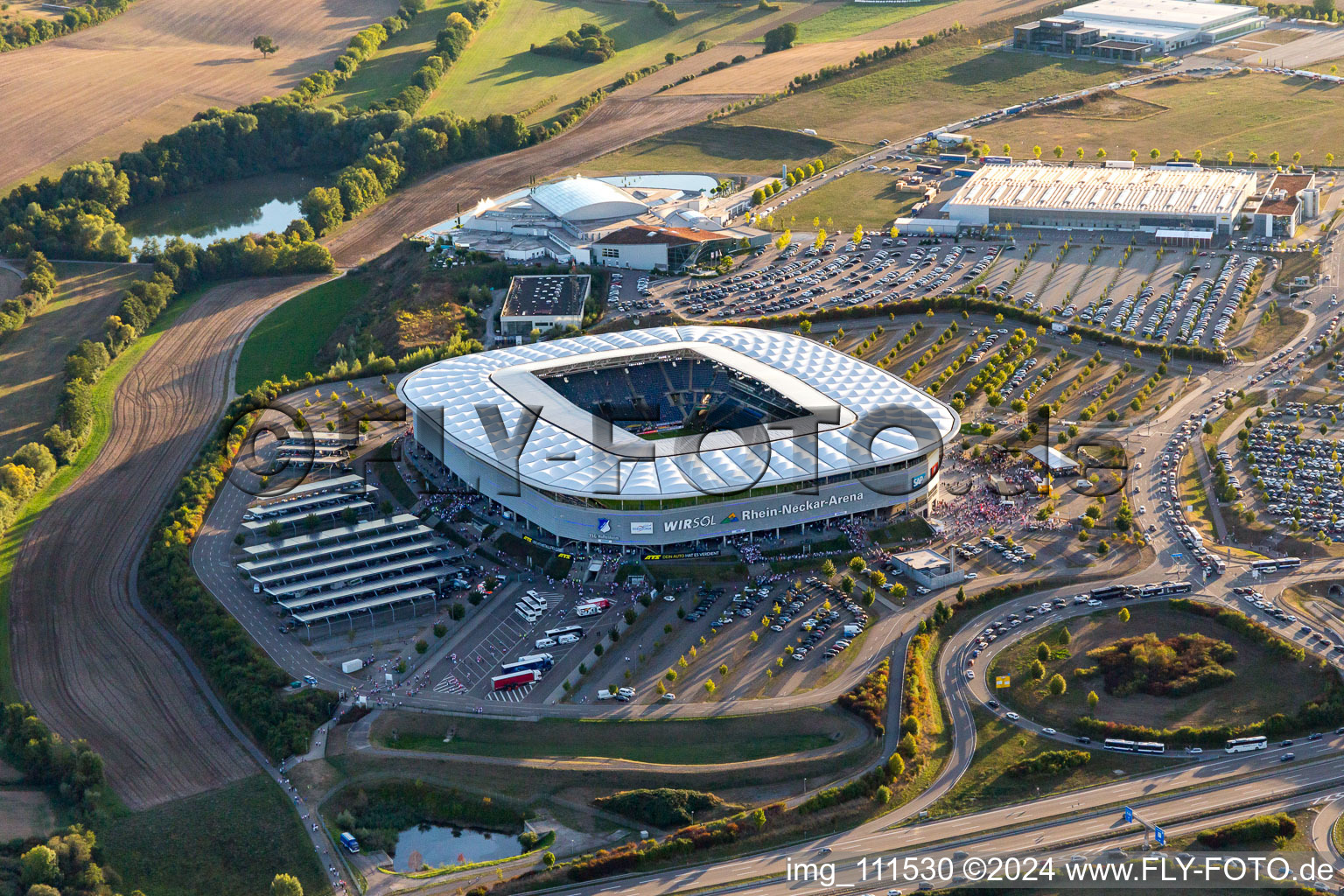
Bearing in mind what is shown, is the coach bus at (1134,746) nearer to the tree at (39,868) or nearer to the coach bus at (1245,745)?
the coach bus at (1245,745)

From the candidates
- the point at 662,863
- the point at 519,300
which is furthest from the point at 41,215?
the point at 662,863

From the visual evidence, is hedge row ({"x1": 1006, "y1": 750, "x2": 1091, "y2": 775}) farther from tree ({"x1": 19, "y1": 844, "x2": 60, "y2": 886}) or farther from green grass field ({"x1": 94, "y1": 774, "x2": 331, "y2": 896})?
tree ({"x1": 19, "y1": 844, "x2": 60, "y2": 886})

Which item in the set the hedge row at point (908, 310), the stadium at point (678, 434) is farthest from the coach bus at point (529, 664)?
the hedge row at point (908, 310)

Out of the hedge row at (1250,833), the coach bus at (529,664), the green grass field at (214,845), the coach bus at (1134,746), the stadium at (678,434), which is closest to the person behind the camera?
the hedge row at (1250,833)

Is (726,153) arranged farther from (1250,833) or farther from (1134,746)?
(1250,833)

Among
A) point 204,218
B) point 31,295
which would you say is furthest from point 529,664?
point 204,218

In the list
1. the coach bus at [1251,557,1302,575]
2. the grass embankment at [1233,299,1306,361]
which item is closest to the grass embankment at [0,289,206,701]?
the coach bus at [1251,557,1302,575]
